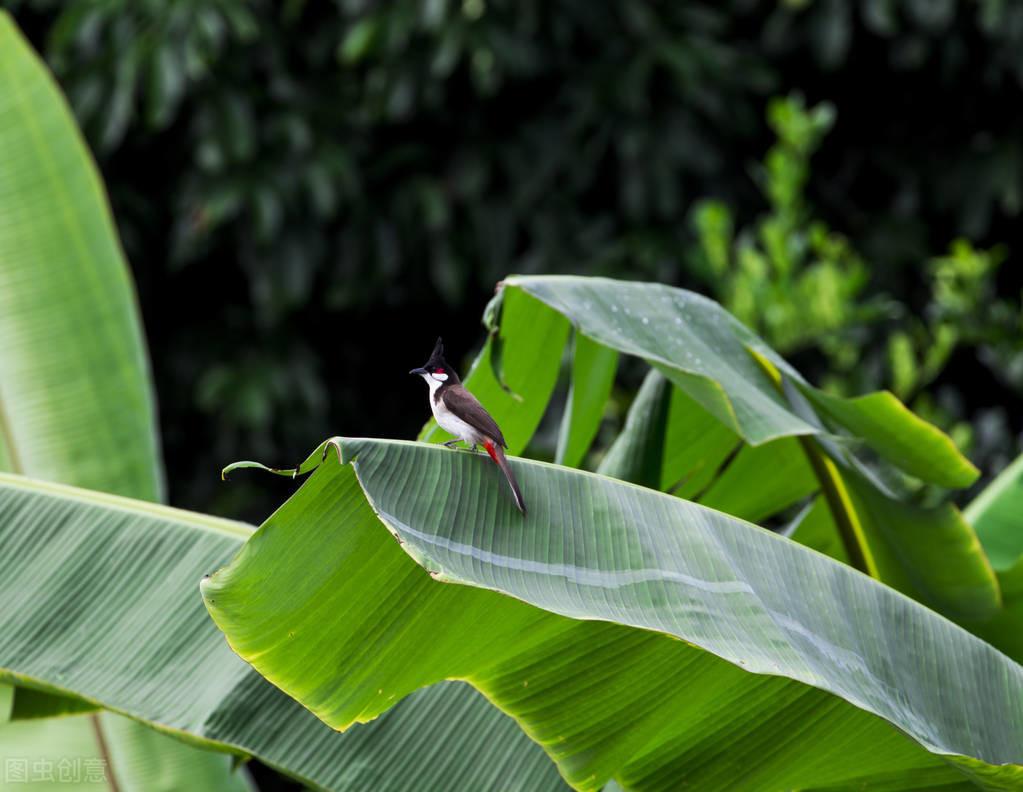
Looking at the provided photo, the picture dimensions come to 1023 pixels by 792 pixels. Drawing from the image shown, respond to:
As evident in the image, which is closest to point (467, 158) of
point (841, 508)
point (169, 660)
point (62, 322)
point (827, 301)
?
point (827, 301)

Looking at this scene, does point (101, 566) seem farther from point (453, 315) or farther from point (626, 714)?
point (453, 315)

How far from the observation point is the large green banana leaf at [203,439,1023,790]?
36.2 inches

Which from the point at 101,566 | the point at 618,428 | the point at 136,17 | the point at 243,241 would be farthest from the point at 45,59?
the point at 101,566

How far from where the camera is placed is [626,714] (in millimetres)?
1052

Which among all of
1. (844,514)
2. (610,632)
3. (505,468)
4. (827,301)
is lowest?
(827,301)

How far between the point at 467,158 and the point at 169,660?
3.33m

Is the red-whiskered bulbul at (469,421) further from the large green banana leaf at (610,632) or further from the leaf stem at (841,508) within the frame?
the leaf stem at (841,508)

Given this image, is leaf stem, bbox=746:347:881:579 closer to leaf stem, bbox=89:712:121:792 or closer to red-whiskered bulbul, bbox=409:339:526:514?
red-whiskered bulbul, bbox=409:339:526:514

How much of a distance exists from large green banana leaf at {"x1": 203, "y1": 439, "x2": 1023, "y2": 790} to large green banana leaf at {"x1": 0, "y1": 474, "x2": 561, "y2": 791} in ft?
0.77

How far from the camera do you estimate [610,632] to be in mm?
1024

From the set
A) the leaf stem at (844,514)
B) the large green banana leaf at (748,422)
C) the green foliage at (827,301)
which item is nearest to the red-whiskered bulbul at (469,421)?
the large green banana leaf at (748,422)

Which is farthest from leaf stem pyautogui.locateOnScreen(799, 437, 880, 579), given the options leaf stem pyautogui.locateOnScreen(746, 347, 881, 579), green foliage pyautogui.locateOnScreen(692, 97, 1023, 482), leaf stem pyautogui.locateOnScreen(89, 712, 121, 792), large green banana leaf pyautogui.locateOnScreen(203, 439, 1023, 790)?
green foliage pyautogui.locateOnScreen(692, 97, 1023, 482)

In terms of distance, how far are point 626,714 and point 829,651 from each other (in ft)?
0.62

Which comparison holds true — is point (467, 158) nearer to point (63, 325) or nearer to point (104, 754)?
point (63, 325)
